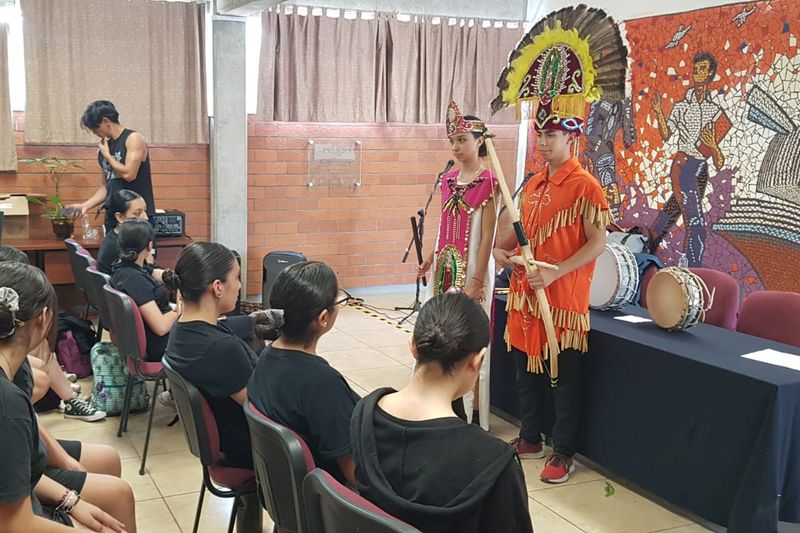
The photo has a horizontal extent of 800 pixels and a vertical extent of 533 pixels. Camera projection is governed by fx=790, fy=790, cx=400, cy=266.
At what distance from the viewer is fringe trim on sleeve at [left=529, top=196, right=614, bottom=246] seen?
128 inches

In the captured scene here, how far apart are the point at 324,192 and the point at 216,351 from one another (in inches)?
181

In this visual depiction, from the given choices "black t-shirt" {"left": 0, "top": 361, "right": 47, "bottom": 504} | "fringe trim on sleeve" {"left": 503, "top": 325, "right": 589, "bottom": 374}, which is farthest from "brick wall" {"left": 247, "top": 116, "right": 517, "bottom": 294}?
"black t-shirt" {"left": 0, "top": 361, "right": 47, "bottom": 504}

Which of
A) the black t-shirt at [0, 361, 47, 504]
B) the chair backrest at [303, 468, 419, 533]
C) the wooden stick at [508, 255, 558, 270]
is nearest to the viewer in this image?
the chair backrest at [303, 468, 419, 533]

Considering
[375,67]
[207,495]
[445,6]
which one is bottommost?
[207,495]

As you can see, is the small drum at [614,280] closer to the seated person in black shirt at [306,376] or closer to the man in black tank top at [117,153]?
the seated person in black shirt at [306,376]

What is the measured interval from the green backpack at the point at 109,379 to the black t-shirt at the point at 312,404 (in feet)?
7.32

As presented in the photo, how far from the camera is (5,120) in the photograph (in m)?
5.69

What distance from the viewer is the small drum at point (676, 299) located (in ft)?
10.6

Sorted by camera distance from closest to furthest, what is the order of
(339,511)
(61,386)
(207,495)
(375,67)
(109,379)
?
1. (339,511)
2. (207,495)
3. (61,386)
4. (109,379)
5. (375,67)

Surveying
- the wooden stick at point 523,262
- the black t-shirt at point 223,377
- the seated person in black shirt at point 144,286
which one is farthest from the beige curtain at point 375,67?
the black t-shirt at point 223,377

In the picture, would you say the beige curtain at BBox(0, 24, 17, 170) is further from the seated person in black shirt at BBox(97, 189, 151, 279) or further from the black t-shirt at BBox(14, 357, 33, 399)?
the black t-shirt at BBox(14, 357, 33, 399)

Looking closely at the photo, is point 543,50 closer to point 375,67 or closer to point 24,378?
point 24,378

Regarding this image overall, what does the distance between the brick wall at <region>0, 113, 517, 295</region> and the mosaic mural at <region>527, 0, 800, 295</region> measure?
1.70 metres

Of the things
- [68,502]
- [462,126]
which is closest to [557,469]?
[462,126]
